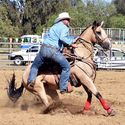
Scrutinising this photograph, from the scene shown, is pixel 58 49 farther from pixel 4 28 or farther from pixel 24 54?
pixel 4 28

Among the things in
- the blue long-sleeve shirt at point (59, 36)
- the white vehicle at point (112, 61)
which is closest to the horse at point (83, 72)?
the blue long-sleeve shirt at point (59, 36)

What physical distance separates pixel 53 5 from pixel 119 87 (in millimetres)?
49830

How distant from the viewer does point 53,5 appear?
191 feet

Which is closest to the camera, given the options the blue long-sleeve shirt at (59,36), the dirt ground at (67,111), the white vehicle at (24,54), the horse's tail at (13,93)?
the dirt ground at (67,111)

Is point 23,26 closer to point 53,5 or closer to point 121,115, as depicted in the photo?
point 53,5

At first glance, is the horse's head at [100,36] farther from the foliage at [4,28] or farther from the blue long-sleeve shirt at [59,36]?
the foliage at [4,28]

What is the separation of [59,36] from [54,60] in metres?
0.52

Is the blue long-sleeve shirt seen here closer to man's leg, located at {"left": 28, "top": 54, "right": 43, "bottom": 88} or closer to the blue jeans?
the blue jeans

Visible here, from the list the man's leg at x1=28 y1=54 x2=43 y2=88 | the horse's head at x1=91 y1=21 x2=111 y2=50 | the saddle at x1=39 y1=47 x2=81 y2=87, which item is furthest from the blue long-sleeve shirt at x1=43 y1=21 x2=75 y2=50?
the horse's head at x1=91 y1=21 x2=111 y2=50

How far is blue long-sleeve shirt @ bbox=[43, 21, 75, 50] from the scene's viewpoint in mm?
5719

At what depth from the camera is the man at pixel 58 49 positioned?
577 centimetres

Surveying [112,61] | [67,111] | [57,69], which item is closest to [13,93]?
[57,69]

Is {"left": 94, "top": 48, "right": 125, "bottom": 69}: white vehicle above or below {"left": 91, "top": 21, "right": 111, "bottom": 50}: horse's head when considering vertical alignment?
below

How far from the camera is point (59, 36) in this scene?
5.80 meters
